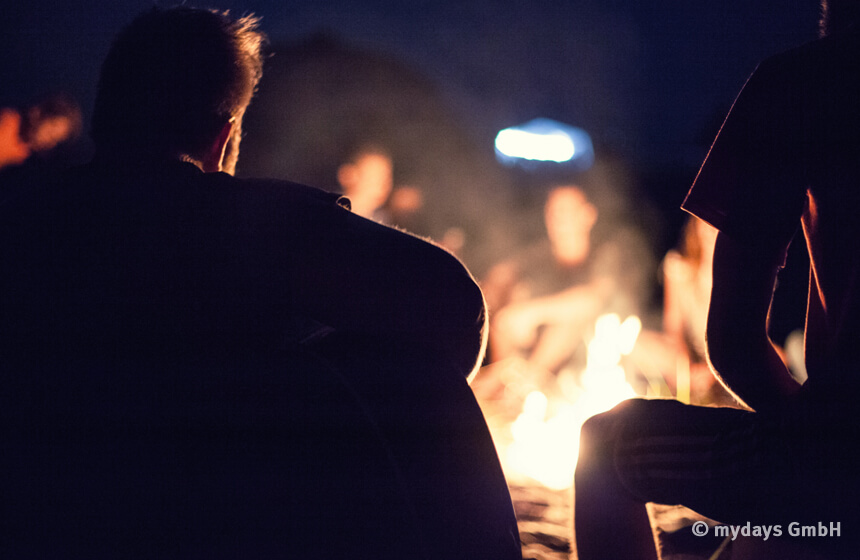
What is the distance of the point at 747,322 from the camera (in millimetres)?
1351

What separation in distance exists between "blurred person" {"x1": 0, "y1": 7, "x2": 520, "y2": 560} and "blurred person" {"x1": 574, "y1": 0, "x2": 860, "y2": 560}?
1.02 ft

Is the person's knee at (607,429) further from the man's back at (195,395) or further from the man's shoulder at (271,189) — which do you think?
the man's shoulder at (271,189)

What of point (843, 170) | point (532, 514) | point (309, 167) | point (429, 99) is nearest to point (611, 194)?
point (429, 99)

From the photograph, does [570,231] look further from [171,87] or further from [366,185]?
[171,87]

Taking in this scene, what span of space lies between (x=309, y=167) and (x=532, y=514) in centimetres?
819

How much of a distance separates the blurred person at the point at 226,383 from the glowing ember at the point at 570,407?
318cm

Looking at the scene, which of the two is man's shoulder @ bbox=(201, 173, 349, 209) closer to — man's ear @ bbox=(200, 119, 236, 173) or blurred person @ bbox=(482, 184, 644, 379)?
man's ear @ bbox=(200, 119, 236, 173)

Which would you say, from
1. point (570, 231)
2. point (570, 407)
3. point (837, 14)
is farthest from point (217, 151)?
point (570, 231)

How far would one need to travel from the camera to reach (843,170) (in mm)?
1146

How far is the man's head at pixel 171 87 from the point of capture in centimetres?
135

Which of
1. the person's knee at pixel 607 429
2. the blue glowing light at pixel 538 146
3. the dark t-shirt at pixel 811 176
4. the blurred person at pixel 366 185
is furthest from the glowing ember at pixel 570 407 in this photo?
the blue glowing light at pixel 538 146

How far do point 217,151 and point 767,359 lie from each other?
1.33 metres

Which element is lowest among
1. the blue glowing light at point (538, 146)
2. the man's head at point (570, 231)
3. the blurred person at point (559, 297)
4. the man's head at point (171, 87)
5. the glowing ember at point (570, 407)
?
the glowing ember at point (570, 407)

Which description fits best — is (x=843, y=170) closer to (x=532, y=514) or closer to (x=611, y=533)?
(x=611, y=533)
